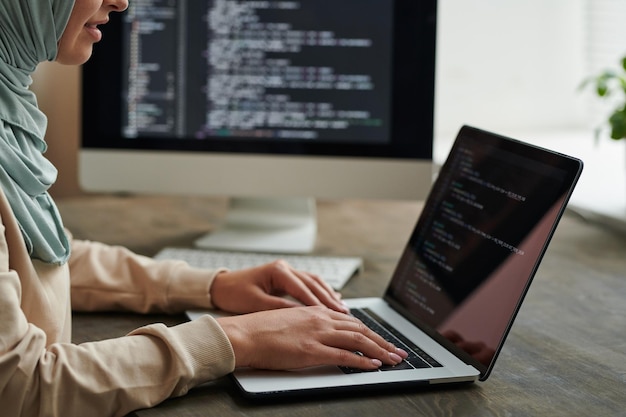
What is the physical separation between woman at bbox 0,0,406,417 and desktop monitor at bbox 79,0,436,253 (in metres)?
0.57

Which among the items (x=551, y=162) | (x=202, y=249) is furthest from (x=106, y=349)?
(x=202, y=249)

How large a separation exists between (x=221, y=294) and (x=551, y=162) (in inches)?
18.2

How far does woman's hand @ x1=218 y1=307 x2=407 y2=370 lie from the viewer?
100cm

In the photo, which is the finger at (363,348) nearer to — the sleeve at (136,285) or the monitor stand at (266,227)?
the sleeve at (136,285)

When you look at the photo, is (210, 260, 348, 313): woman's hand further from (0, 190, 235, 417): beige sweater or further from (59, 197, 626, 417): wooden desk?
(0, 190, 235, 417): beige sweater

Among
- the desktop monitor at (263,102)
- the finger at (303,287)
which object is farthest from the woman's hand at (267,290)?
the desktop monitor at (263,102)

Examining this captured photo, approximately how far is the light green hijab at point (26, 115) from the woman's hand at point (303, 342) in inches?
8.4

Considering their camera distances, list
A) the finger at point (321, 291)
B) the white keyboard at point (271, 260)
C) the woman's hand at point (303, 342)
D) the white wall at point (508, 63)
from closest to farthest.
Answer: the woman's hand at point (303, 342) < the finger at point (321, 291) < the white keyboard at point (271, 260) < the white wall at point (508, 63)

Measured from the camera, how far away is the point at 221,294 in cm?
127

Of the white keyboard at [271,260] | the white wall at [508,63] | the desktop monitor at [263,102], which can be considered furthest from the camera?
the white wall at [508,63]

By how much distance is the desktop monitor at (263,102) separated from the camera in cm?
162

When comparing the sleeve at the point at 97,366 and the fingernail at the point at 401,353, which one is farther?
the fingernail at the point at 401,353

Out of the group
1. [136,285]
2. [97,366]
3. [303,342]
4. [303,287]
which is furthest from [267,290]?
[97,366]

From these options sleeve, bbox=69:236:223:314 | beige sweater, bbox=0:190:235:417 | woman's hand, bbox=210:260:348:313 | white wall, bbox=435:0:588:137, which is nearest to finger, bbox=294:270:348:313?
woman's hand, bbox=210:260:348:313
